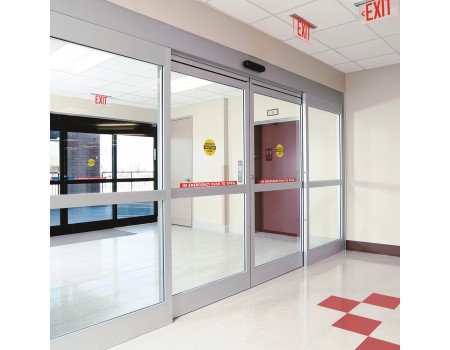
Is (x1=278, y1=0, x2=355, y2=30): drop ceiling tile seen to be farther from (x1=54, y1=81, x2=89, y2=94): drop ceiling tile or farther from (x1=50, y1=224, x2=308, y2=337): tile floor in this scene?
(x1=50, y1=224, x2=308, y2=337): tile floor

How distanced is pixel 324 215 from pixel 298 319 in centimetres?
295

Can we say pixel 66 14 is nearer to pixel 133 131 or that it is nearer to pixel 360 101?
pixel 133 131

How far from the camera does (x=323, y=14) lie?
3842 millimetres

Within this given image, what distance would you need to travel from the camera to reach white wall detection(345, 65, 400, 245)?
5645mm

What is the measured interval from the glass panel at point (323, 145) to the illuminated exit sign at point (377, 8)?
1.90 m

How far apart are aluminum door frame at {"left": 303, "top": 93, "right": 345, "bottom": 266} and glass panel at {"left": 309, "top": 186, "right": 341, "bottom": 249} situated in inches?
3.1

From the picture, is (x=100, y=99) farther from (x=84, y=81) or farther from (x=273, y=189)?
(x=273, y=189)

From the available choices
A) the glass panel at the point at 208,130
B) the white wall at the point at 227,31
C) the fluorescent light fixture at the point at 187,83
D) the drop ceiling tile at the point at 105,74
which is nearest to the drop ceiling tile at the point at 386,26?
the white wall at the point at 227,31

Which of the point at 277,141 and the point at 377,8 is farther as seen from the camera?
the point at 277,141

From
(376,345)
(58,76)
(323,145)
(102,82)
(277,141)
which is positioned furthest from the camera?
(323,145)

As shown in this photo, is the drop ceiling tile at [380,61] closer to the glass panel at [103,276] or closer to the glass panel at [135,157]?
the glass panel at [135,157]

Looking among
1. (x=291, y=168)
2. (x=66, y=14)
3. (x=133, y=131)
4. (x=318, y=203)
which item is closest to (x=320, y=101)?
(x=291, y=168)

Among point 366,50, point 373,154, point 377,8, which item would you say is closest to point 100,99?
point 377,8

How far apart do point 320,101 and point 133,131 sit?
3.26 meters
